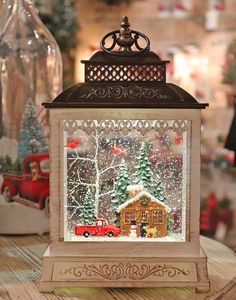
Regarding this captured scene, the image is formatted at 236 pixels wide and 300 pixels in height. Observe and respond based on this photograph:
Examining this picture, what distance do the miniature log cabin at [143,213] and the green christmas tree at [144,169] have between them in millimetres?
12

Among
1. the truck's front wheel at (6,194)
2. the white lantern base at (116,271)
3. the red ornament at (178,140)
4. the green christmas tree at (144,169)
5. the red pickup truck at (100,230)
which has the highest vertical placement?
the red ornament at (178,140)

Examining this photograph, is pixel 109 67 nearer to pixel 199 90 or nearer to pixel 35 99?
pixel 35 99

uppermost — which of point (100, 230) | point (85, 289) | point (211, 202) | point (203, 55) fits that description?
point (203, 55)

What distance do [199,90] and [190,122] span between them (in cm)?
283

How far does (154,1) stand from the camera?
398 cm

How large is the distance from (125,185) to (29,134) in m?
0.47

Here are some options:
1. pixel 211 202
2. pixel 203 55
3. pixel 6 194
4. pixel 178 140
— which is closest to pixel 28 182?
pixel 6 194

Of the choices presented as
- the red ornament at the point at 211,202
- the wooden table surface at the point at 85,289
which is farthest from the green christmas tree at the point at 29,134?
the red ornament at the point at 211,202

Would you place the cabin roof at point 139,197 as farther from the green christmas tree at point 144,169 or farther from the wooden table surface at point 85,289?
the wooden table surface at point 85,289

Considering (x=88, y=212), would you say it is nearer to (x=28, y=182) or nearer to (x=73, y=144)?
(x=73, y=144)

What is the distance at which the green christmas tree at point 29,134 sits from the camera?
1.36 metres

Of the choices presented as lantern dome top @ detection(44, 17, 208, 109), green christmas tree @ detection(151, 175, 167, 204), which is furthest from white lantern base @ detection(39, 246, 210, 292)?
lantern dome top @ detection(44, 17, 208, 109)

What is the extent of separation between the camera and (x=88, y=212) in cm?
98

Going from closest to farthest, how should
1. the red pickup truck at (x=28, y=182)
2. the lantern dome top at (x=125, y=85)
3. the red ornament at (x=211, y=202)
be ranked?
the lantern dome top at (x=125, y=85) → the red pickup truck at (x=28, y=182) → the red ornament at (x=211, y=202)
